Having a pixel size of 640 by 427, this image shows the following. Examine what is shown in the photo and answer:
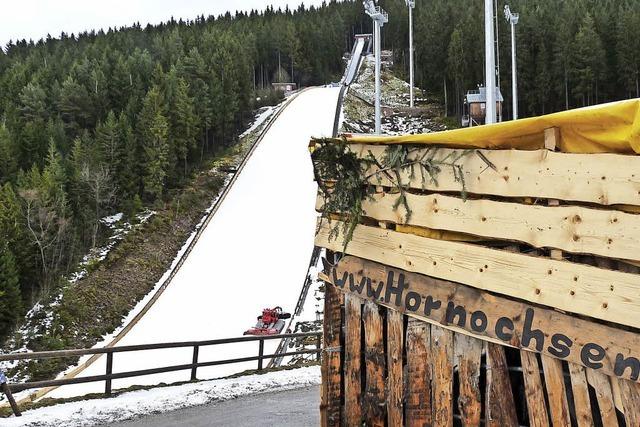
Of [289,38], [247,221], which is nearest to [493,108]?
[247,221]

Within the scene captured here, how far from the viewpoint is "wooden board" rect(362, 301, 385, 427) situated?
537cm

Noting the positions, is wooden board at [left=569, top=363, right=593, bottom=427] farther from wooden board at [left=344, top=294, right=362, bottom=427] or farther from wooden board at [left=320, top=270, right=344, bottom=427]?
wooden board at [left=320, top=270, right=344, bottom=427]

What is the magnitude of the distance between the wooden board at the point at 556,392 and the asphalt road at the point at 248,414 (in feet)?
17.4

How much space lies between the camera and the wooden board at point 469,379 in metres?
4.53

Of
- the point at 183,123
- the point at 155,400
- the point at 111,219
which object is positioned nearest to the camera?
the point at 155,400

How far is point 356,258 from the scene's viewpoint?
18.4 ft

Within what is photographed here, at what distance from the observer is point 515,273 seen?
13.8ft

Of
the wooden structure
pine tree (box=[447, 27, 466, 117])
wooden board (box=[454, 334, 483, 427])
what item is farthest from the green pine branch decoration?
pine tree (box=[447, 27, 466, 117])

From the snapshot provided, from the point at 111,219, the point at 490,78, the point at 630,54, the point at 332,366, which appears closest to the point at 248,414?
the point at 332,366

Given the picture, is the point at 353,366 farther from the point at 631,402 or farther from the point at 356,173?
the point at 631,402

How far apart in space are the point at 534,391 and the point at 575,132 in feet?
5.53

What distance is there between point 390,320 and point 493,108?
6052mm

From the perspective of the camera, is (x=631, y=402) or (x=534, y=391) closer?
(x=631, y=402)

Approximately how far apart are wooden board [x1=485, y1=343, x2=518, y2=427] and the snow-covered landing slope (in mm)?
14613
